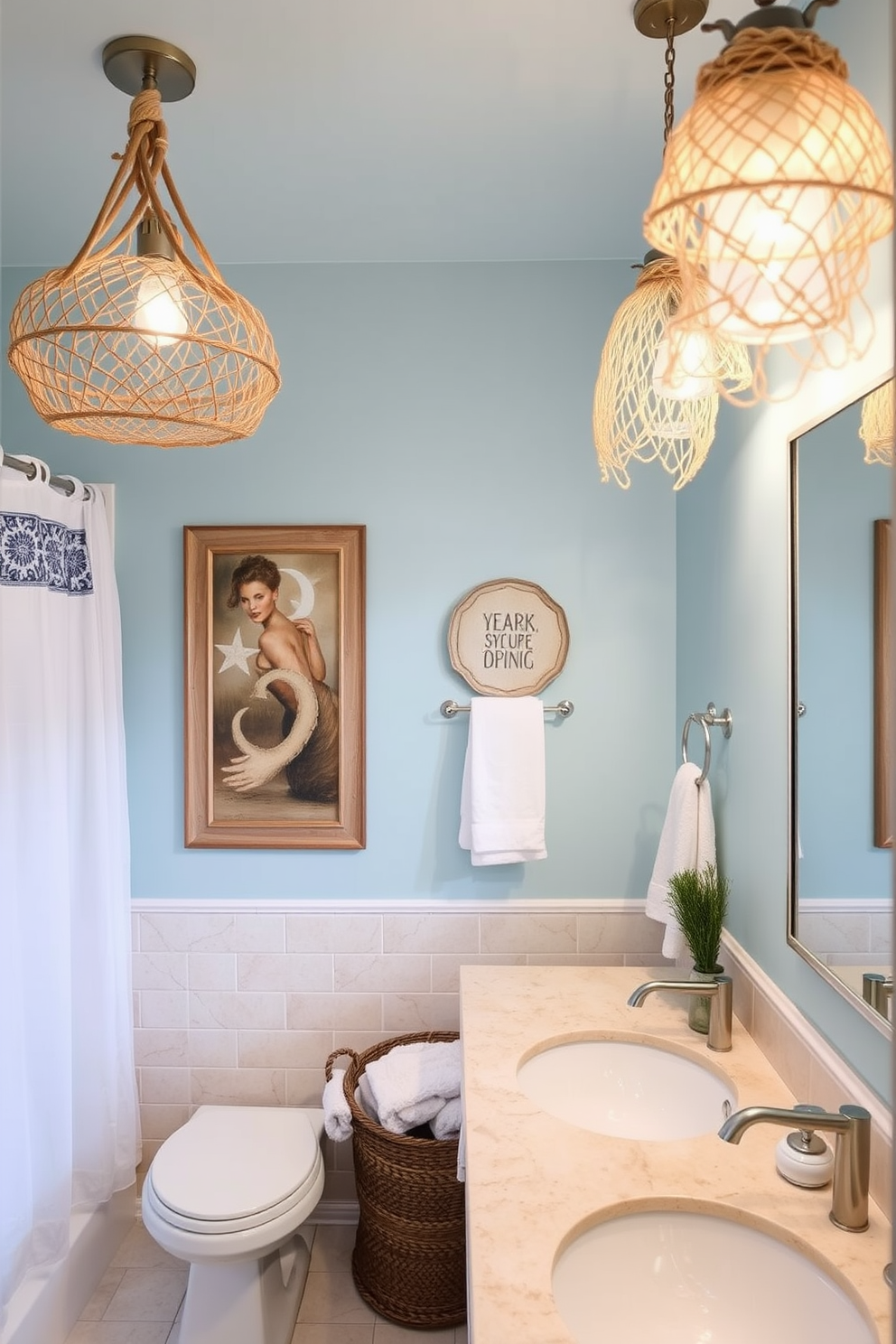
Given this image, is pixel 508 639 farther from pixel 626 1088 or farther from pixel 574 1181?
pixel 574 1181

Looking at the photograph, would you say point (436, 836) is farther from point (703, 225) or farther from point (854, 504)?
point (703, 225)

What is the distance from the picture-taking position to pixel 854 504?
130cm

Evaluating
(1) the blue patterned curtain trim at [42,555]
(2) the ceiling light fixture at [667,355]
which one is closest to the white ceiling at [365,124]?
(2) the ceiling light fixture at [667,355]

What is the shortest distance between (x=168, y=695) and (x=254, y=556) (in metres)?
0.44

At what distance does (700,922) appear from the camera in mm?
1817

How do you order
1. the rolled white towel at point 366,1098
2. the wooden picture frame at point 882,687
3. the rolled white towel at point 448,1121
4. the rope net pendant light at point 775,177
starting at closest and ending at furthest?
the rope net pendant light at point 775,177 → the wooden picture frame at point 882,687 → the rolled white towel at point 448,1121 → the rolled white towel at point 366,1098

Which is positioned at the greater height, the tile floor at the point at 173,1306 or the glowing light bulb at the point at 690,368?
the glowing light bulb at the point at 690,368

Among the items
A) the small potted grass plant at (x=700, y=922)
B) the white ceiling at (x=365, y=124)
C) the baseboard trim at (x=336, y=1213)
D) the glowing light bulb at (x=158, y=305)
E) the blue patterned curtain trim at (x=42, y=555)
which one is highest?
the white ceiling at (x=365, y=124)

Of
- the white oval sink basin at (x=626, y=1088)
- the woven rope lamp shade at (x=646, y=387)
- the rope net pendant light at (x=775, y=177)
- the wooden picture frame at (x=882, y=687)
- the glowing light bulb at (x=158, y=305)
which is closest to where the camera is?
the rope net pendant light at (x=775, y=177)

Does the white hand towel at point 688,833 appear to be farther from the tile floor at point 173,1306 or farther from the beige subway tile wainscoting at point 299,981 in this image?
the tile floor at point 173,1306

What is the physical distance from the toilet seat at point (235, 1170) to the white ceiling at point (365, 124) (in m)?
2.19

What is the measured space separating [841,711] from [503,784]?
1.10 meters

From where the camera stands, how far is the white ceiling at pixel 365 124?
5.05 feet

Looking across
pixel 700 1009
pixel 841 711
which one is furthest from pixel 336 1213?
pixel 841 711
